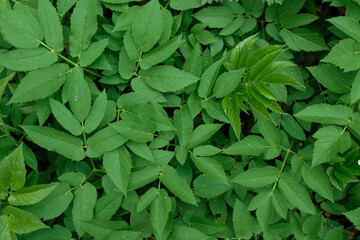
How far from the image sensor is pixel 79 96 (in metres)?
1.84

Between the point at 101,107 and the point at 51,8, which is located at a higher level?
the point at 51,8

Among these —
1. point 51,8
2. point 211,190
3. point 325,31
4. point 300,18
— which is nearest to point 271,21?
point 300,18

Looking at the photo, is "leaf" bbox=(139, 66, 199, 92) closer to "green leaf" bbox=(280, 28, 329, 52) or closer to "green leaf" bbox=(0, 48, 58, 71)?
"green leaf" bbox=(0, 48, 58, 71)

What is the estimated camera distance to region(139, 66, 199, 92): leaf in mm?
1921

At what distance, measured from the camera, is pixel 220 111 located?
203 cm

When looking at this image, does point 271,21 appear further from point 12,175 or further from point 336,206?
point 12,175

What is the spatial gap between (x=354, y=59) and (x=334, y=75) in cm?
23

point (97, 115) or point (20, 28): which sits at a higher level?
point (20, 28)

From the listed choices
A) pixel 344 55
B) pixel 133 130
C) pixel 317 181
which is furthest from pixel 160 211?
pixel 344 55

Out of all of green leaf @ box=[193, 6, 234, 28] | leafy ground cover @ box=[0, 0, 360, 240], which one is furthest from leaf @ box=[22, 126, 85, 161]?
green leaf @ box=[193, 6, 234, 28]

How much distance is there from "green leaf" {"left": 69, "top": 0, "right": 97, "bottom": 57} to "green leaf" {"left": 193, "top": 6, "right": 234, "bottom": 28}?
661 mm

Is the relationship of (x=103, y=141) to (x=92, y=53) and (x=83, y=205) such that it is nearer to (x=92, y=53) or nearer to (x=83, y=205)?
(x=83, y=205)

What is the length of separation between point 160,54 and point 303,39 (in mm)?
987

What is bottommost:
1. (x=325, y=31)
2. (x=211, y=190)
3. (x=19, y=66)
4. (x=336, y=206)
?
(x=336, y=206)
